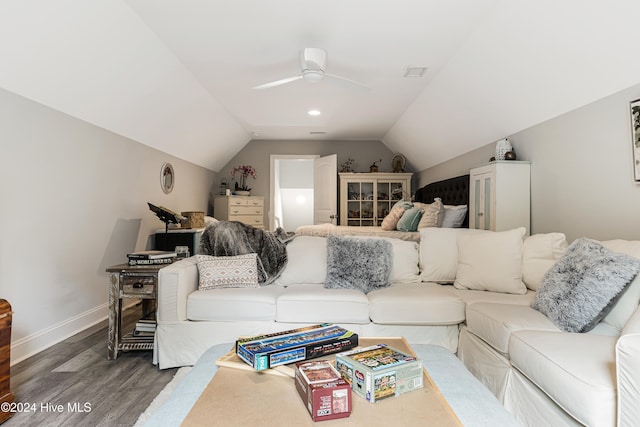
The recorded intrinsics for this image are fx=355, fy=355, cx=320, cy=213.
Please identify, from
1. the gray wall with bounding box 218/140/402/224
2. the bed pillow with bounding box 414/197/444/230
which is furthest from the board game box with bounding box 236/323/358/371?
the gray wall with bounding box 218/140/402/224

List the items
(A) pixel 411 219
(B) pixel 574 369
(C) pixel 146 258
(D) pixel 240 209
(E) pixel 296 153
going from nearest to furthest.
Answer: (B) pixel 574 369
(C) pixel 146 258
(A) pixel 411 219
(D) pixel 240 209
(E) pixel 296 153

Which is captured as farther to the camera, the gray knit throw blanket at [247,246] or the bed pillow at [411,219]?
the bed pillow at [411,219]

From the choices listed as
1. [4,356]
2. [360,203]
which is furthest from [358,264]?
[360,203]

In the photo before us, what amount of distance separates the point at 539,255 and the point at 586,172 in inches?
27.7

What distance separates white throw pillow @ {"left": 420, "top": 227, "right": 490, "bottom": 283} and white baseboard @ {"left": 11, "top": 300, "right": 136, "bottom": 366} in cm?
256

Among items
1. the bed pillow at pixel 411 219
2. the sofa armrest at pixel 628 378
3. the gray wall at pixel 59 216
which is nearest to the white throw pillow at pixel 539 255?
the sofa armrest at pixel 628 378

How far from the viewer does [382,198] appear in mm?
6402

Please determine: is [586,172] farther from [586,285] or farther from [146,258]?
[146,258]

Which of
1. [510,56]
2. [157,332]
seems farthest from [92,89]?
[510,56]

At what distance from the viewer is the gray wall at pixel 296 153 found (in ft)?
22.5

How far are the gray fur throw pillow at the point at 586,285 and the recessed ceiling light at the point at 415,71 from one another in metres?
2.16

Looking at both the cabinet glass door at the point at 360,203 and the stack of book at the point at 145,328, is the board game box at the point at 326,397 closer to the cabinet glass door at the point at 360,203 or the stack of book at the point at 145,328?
the stack of book at the point at 145,328

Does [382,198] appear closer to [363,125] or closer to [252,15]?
[363,125]

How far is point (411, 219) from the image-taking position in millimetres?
4340
